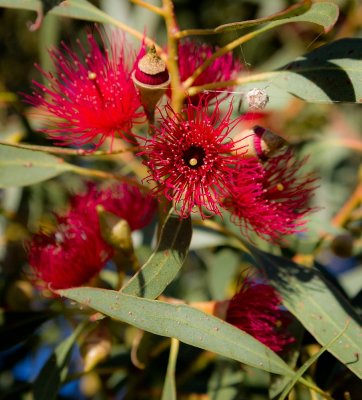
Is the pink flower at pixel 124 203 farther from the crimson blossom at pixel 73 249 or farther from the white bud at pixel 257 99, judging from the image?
the white bud at pixel 257 99

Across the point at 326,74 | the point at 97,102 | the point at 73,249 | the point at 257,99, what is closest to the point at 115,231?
the point at 73,249

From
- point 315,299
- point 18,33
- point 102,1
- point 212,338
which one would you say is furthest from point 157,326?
point 18,33

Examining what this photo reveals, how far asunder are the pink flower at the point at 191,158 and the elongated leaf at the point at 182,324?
7.1 inches

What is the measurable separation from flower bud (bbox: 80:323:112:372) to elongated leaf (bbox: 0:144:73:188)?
0.36m

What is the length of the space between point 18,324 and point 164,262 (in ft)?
1.77

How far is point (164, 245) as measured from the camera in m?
1.18

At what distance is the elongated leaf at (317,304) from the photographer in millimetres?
1201

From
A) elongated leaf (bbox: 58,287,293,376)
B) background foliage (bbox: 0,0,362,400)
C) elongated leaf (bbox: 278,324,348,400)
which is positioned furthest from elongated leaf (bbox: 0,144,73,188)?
elongated leaf (bbox: 278,324,348,400)

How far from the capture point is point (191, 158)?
118cm

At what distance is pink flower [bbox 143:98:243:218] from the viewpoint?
113cm

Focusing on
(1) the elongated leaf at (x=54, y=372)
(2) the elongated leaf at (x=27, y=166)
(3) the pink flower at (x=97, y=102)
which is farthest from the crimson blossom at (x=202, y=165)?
(1) the elongated leaf at (x=54, y=372)

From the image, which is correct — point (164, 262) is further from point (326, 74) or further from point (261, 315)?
point (326, 74)

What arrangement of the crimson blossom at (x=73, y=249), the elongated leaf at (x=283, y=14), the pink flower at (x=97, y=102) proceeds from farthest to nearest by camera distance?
the crimson blossom at (x=73, y=249)
the pink flower at (x=97, y=102)
the elongated leaf at (x=283, y=14)

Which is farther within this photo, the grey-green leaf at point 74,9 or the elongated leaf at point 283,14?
the grey-green leaf at point 74,9
